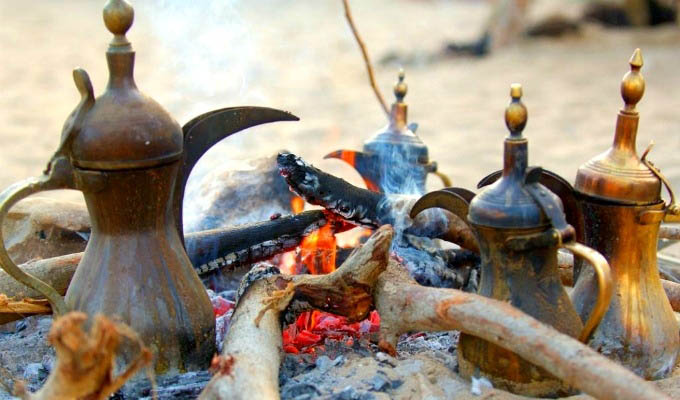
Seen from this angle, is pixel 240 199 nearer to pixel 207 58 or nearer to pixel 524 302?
pixel 524 302

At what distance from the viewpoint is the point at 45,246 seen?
333 centimetres

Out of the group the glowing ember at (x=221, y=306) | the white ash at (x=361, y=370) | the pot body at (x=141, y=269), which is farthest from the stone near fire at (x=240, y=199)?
the pot body at (x=141, y=269)

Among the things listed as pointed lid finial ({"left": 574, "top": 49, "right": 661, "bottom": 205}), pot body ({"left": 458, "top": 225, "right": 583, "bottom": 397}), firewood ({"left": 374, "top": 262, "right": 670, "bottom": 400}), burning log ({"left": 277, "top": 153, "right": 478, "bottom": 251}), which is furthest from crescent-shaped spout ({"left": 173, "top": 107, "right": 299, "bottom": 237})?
pointed lid finial ({"left": 574, "top": 49, "right": 661, "bottom": 205})

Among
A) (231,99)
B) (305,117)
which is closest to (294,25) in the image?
(305,117)

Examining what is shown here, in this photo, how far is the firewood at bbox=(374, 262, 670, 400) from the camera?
5.83 feet

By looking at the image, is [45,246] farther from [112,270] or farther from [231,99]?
[231,99]

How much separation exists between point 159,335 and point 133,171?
0.45m

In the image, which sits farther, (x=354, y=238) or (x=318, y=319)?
(x=354, y=238)

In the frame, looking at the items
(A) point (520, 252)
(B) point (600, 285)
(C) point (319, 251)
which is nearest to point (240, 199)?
(C) point (319, 251)

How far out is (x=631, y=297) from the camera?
233cm

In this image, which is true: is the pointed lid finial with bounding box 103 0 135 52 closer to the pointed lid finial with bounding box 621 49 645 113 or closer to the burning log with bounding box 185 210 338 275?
the burning log with bounding box 185 210 338 275

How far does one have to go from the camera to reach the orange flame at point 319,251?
120 inches

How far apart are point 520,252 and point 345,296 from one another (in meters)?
0.56

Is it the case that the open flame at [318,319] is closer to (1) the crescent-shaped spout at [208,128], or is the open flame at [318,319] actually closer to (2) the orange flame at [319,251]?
(2) the orange flame at [319,251]
